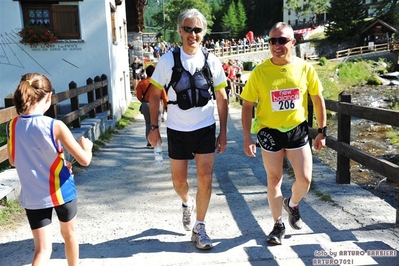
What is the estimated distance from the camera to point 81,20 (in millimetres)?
11023

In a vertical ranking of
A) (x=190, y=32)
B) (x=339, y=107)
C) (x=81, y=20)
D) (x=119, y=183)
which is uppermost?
(x=81, y=20)

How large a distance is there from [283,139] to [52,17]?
954 centimetres

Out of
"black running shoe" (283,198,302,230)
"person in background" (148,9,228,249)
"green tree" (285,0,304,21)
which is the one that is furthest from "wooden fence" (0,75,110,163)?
"green tree" (285,0,304,21)

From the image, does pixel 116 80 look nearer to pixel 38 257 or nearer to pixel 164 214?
pixel 164 214

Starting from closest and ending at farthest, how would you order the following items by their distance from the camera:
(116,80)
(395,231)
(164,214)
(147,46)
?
(395,231) → (164,214) → (116,80) → (147,46)

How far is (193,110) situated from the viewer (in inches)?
131

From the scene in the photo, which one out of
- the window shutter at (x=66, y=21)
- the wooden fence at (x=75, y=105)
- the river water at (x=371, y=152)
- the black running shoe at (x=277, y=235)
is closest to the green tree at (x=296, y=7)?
the river water at (x=371, y=152)

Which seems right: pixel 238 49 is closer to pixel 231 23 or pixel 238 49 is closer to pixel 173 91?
pixel 231 23

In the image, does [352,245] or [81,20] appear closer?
[352,245]

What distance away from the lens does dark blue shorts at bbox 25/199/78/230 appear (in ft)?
8.04

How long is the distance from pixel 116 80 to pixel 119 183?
7.61 m

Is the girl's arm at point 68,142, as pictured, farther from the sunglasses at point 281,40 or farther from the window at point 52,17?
the window at point 52,17

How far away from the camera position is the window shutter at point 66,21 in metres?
10.8

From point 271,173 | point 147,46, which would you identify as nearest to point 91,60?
point 271,173
